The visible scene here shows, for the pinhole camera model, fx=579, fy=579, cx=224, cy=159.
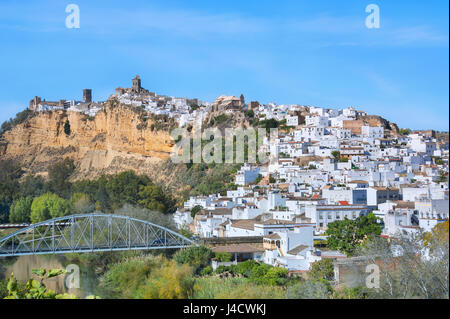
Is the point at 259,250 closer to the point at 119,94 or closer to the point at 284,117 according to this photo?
the point at 284,117

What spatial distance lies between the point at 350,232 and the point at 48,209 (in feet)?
45.0

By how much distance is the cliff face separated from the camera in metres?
31.7

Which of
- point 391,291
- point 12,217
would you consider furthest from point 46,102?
point 391,291

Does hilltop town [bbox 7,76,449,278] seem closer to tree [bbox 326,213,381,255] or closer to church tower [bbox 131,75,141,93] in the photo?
A: tree [bbox 326,213,381,255]

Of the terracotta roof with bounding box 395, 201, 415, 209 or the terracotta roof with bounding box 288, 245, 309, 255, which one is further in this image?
the terracotta roof with bounding box 395, 201, 415, 209

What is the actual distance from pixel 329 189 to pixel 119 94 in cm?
2305

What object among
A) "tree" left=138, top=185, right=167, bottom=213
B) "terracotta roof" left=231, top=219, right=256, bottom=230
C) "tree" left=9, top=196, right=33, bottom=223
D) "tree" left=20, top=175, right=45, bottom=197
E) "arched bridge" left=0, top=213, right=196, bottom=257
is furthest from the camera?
"tree" left=20, top=175, right=45, bottom=197

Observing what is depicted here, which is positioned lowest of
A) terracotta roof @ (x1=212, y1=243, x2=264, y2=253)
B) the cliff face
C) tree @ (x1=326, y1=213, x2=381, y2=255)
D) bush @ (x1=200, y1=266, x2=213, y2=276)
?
bush @ (x1=200, y1=266, x2=213, y2=276)

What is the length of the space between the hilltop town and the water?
3.16 metres

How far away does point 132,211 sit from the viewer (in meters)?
18.2

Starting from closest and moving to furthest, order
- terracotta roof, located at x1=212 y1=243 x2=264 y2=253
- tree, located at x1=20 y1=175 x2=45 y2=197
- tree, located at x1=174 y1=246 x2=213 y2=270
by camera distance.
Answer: tree, located at x1=174 y1=246 x2=213 y2=270
terracotta roof, located at x1=212 y1=243 x2=264 y2=253
tree, located at x1=20 y1=175 x2=45 y2=197

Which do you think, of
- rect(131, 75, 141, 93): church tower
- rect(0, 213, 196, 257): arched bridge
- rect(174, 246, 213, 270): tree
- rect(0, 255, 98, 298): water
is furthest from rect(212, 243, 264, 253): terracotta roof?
rect(131, 75, 141, 93): church tower

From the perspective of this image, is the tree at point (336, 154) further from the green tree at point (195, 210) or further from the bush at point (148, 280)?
the bush at point (148, 280)

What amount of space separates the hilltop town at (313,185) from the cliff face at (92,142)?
1374 mm
